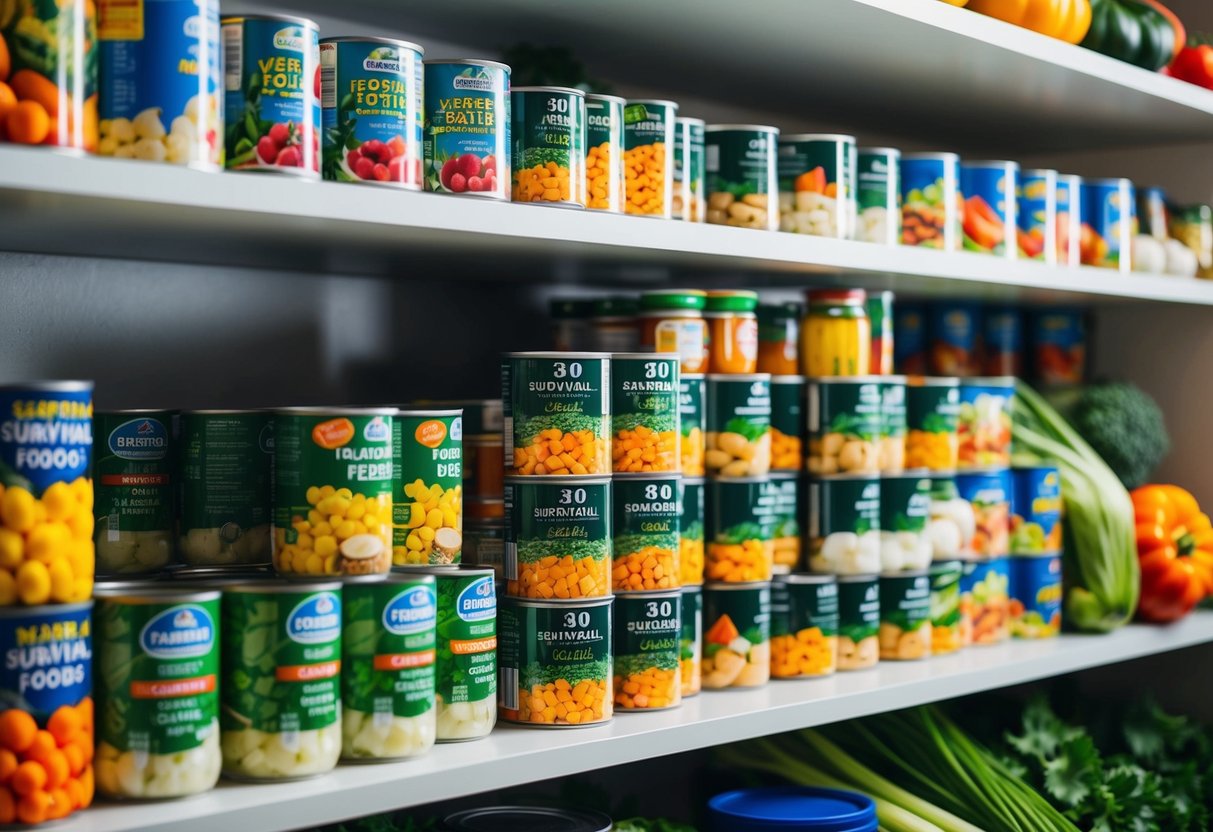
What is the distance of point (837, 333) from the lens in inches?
72.2

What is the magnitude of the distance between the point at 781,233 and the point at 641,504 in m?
0.38

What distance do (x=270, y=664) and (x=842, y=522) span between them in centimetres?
88

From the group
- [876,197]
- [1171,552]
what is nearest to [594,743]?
[876,197]

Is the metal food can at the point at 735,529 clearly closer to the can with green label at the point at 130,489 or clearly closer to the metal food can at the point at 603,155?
the metal food can at the point at 603,155

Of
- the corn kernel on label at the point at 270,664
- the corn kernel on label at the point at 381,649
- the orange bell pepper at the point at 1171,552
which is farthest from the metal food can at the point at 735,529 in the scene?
the orange bell pepper at the point at 1171,552

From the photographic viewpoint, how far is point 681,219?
1595 millimetres

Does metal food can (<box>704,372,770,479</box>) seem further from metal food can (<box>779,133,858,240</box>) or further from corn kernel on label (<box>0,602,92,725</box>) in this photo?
corn kernel on label (<box>0,602,92,725</box>)

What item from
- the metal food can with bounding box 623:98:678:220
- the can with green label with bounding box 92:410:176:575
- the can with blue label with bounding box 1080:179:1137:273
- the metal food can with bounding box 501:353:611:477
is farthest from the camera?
the can with blue label with bounding box 1080:179:1137:273

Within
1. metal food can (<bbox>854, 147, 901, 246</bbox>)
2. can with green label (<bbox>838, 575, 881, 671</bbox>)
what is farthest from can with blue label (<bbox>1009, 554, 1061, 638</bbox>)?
metal food can (<bbox>854, 147, 901, 246</bbox>)

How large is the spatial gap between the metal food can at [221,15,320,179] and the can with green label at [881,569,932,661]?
1.05 meters

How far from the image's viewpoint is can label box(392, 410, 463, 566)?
1.35 m

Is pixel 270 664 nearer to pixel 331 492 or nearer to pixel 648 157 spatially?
pixel 331 492

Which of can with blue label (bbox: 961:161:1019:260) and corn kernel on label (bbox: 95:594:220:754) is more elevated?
can with blue label (bbox: 961:161:1019:260)

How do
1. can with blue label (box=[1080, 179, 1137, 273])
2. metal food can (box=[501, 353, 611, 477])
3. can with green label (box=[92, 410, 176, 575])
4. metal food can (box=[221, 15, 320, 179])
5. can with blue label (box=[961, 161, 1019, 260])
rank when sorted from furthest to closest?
can with blue label (box=[1080, 179, 1137, 273]) → can with blue label (box=[961, 161, 1019, 260]) → metal food can (box=[501, 353, 611, 477]) → can with green label (box=[92, 410, 176, 575]) → metal food can (box=[221, 15, 320, 179])
